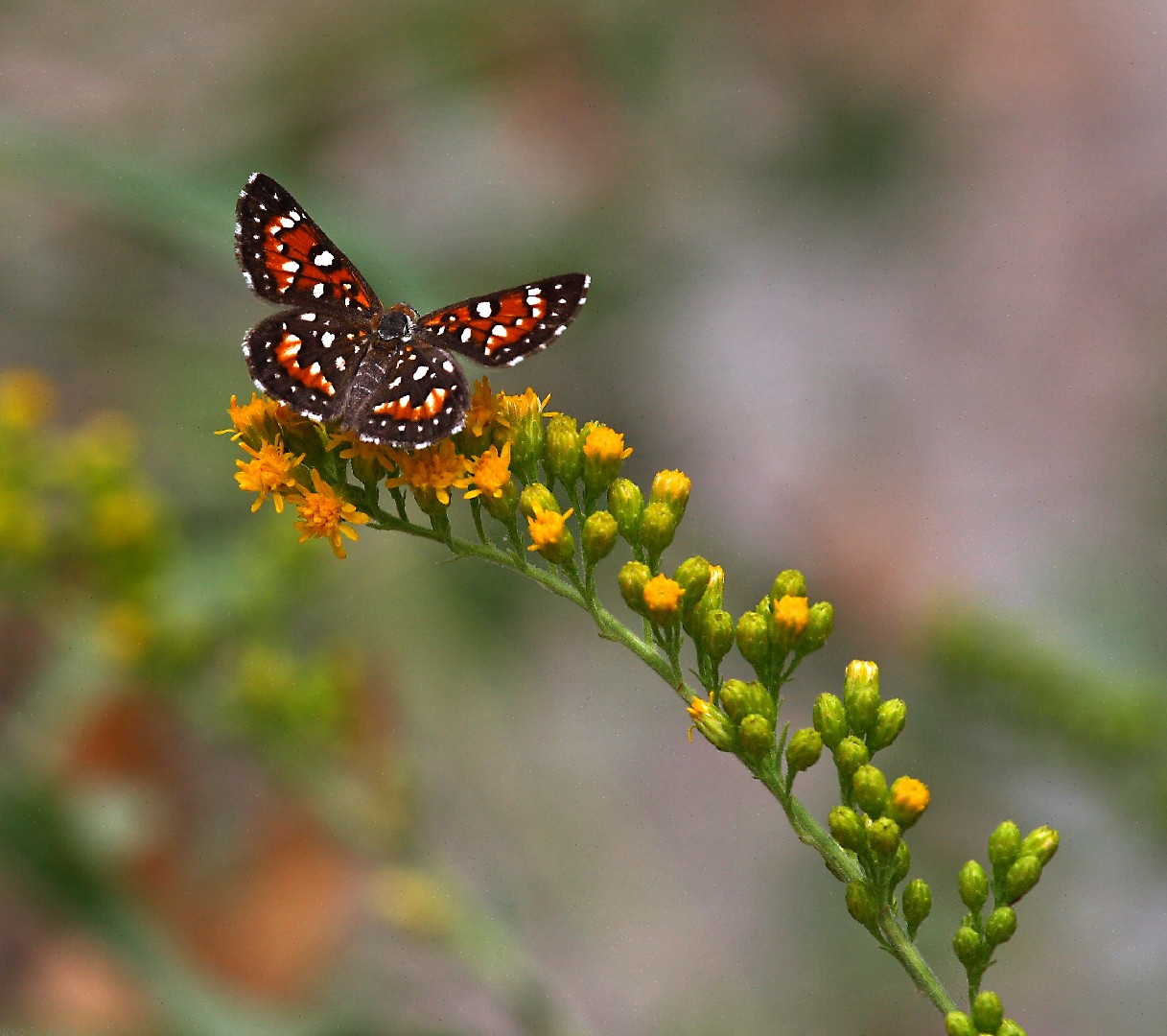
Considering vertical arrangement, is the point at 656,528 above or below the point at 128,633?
above

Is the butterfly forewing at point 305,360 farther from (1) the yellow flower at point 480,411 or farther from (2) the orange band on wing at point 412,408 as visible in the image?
(1) the yellow flower at point 480,411

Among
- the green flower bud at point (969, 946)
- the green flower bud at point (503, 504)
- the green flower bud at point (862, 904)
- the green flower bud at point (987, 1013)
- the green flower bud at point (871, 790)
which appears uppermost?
the green flower bud at point (503, 504)

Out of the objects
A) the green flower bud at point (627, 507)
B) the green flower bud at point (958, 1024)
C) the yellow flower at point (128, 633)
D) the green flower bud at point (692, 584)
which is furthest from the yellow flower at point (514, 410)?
the yellow flower at point (128, 633)

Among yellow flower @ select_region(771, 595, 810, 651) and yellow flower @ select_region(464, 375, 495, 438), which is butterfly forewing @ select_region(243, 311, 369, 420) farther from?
yellow flower @ select_region(771, 595, 810, 651)

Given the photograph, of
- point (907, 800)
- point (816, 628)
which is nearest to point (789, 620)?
point (816, 628)

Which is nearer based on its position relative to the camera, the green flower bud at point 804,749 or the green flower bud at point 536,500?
the green flower bud at point 804,749

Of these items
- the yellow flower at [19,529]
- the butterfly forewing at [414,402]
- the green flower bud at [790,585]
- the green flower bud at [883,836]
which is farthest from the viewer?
the yellow flower at [19,529]

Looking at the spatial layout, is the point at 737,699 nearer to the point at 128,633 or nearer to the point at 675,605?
the point at 675,605
